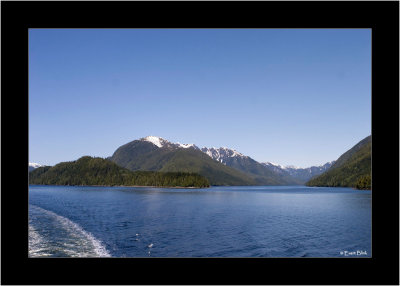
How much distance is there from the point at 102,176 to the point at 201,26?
111 metres

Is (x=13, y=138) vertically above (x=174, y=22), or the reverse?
(x=174, y=22)

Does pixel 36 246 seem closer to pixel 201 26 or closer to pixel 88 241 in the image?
pixel 88 241

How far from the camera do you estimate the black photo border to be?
133 inches

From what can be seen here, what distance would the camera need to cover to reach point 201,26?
149 inches

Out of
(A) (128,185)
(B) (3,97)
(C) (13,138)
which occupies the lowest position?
(A) (128,185)

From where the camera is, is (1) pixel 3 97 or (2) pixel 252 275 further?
(1) pixel 3 97

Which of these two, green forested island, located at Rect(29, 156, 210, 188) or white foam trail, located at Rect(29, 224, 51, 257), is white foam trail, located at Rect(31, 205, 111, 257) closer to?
white foam trail, located at Rect(29, 224, 51, 257)

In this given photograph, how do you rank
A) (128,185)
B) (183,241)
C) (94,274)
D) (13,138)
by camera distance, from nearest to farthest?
(94,274)
(13,138)
(183,241)
(128,185)

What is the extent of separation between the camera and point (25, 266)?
3.46 metres

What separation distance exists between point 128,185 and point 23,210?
99.6m

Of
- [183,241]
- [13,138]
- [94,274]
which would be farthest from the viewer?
[183,241]

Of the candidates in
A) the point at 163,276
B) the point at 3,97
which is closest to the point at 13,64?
the point at 3,97

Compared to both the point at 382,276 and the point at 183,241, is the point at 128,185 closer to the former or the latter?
the point at 183,241

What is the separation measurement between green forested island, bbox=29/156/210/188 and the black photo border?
83038 mm
